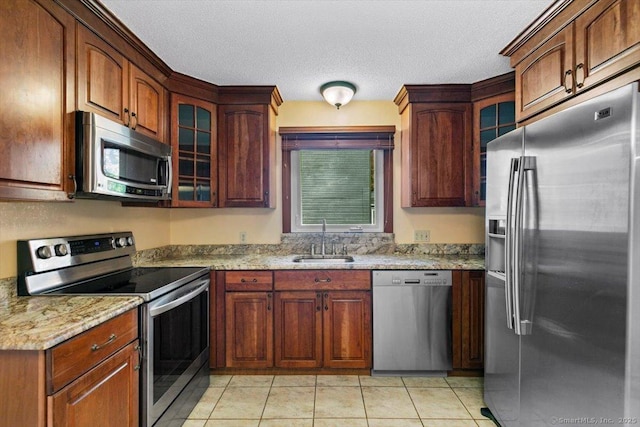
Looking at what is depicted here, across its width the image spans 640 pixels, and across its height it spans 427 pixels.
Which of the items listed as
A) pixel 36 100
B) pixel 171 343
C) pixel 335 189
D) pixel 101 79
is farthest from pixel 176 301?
pixel 335 189

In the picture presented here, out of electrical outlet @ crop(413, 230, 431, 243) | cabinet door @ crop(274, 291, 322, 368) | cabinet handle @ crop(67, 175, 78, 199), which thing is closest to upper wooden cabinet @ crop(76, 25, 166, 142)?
cabinet handle @ crop(67, 175, 78, 199)

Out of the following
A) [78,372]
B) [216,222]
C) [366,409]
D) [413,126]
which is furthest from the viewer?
[216,222]

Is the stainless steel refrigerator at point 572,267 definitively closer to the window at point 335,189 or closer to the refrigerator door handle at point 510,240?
the refrigerator door handle at point 510,240

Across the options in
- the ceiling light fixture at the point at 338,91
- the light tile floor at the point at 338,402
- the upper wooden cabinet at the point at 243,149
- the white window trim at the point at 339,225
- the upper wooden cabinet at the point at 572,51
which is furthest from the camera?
the white window trim at the point at 339,225

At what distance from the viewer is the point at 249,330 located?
8.66ft

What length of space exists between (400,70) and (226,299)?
2146 mm

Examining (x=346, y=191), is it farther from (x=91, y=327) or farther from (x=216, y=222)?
(x=91, y=327)

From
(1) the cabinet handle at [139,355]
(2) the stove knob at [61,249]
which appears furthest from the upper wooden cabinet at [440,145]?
(2) the stove knob at [61,249]

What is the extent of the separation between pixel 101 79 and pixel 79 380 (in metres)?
1.48

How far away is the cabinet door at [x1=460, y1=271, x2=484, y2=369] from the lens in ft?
8.52

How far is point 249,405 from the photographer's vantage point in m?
2.31

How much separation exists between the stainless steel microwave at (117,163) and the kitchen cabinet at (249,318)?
33.5 inches

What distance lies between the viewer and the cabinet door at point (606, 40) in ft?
4.61

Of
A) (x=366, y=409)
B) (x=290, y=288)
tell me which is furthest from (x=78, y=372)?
(x=366, y=409)
